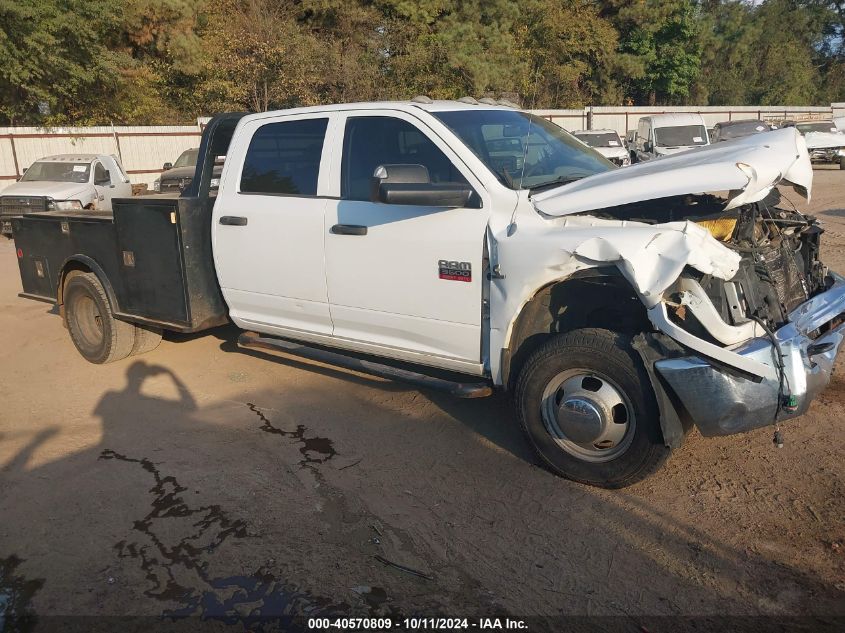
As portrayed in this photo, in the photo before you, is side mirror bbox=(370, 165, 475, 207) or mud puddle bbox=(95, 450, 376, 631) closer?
mud puddle bbox=(95, 450, 376, 631)

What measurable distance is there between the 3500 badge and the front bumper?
122 centimetres

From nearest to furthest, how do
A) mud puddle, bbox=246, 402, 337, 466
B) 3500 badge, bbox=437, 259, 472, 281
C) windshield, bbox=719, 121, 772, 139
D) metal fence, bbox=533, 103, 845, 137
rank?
3500 badge, bbox=437, 259, 472, 281, mud puddle, bbox=246, 402, 337, 466, windshield, bbox=719, 121, 772, 139, metal fence, bbox=533, 103, 845, 137

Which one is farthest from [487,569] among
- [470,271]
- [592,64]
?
[592,64]

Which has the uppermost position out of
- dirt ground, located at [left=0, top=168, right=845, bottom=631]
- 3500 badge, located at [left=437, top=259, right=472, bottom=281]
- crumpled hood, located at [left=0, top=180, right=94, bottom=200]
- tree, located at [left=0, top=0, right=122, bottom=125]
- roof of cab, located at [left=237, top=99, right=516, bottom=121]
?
tree, located at [left=0, top=0, right=122, bottom=125]

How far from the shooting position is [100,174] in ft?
54.2

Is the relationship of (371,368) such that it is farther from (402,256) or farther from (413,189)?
(413,189)

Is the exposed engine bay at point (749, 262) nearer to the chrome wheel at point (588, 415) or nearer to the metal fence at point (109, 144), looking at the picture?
the chrome wheel at point (588, 415)

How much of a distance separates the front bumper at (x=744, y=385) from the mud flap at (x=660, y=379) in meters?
0.05

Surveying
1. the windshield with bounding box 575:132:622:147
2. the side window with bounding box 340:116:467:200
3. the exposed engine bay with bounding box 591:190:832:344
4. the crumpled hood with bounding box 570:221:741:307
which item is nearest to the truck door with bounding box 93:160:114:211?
the side window with bounding box 340:116:467:200

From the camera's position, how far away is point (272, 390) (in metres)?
6.00

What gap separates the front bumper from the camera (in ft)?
11.6

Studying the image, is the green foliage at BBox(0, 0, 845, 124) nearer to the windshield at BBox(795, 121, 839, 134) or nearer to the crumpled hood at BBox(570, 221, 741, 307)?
the windshield at BBox(795, 121, 839, 134)

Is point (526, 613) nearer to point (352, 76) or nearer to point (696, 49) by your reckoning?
point (352, 76)

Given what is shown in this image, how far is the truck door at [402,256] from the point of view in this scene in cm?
438
